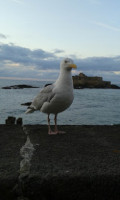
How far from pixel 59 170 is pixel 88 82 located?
97.2 m

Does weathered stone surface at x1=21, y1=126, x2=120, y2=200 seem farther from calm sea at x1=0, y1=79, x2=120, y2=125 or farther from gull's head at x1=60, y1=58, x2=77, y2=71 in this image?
calm sea at x1=0, y1=79, x2=120, y2=125

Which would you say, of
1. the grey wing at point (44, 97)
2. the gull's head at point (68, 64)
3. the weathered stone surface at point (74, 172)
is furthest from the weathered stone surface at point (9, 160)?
the gull's head at point (68, 64)

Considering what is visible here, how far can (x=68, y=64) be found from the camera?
4527mm

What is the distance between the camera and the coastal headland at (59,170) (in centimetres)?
227

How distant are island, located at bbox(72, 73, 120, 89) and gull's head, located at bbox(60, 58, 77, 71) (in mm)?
88123

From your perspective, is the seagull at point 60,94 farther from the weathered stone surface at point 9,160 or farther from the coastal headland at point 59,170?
the coastal headland at point 59,170

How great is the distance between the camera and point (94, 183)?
228 cm

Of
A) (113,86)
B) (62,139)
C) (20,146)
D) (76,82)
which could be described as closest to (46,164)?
(20,146)

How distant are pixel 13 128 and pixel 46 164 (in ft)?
7.50

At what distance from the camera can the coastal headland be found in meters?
2.27

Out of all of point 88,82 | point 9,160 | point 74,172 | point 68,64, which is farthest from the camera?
point 88,82

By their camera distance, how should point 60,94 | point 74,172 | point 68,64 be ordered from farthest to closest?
point 68,64 → point 60,94 → point 74,172

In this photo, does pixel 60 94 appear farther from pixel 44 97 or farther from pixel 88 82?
pixel 88 82

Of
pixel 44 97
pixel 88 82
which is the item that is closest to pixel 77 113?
pixel 44 97
